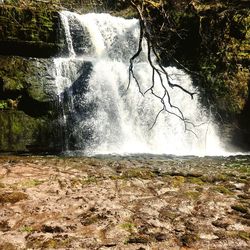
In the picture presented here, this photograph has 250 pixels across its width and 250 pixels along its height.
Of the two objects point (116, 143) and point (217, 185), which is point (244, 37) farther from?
point (217, 185)

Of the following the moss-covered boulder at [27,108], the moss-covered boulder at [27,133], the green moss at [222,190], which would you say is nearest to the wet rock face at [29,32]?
the moss-covered boulder at [27,108]

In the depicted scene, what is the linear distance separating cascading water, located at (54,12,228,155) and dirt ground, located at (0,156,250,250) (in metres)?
3.75

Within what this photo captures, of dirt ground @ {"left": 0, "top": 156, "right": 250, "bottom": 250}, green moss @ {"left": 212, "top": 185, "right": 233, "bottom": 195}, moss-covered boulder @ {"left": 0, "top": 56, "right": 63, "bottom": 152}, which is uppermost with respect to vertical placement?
moss-covered boulder @ {"left": 0, "top": 56, "right": 63, "bottom": 152}

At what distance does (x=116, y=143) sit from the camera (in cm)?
1097

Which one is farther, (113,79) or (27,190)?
(113,79)

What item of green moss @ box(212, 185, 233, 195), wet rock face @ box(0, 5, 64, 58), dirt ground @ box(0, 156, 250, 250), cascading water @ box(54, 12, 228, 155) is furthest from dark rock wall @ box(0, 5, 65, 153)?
green moss @ box(212, 185, 233, 195)

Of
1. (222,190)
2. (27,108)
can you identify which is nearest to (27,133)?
(27,108)

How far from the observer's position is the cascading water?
426 inches

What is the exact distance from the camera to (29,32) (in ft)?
37.5

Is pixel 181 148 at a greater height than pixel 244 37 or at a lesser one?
lesser

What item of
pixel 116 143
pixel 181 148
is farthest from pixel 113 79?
pixel 181 148

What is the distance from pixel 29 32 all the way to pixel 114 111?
378cm

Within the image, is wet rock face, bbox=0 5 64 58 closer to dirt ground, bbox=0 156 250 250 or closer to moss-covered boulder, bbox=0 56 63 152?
moss-covered boulder, bbox=0 56 63 152

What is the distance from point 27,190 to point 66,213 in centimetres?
111
